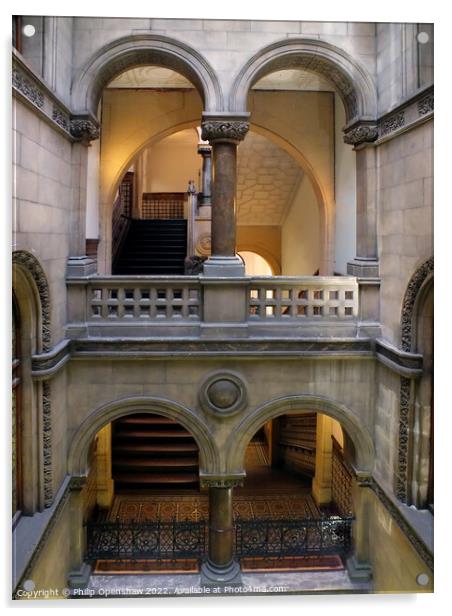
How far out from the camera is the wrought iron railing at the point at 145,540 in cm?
585

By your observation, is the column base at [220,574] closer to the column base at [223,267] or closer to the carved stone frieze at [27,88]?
the column base at [223,267]

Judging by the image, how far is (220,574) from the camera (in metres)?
5.75

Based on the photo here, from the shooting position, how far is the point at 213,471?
5.94 metres

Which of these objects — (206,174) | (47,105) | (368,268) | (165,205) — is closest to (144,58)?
(47,105)

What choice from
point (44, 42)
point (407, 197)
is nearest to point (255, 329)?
point (407, 197)

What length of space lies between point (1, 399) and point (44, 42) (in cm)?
302

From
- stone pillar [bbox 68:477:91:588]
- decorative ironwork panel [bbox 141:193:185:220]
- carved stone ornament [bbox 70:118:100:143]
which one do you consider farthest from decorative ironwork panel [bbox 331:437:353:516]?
decorative ironwork panel [bbox 141:193:185:220]

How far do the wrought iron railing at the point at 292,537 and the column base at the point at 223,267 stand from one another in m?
2.67

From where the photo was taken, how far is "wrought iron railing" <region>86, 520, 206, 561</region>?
585 centimetres

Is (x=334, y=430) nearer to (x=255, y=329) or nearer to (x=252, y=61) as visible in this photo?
(x=255, y=329)

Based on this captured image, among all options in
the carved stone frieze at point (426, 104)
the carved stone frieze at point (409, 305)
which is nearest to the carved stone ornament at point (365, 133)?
the carved stone frieze at point (426, 104)

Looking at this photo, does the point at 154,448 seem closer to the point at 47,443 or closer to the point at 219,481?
the point at 219,481

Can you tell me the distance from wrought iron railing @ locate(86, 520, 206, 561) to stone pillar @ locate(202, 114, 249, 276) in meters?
2.78

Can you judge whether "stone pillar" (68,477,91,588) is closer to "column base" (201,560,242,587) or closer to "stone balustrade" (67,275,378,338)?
"column base" (201,560,242,587)
